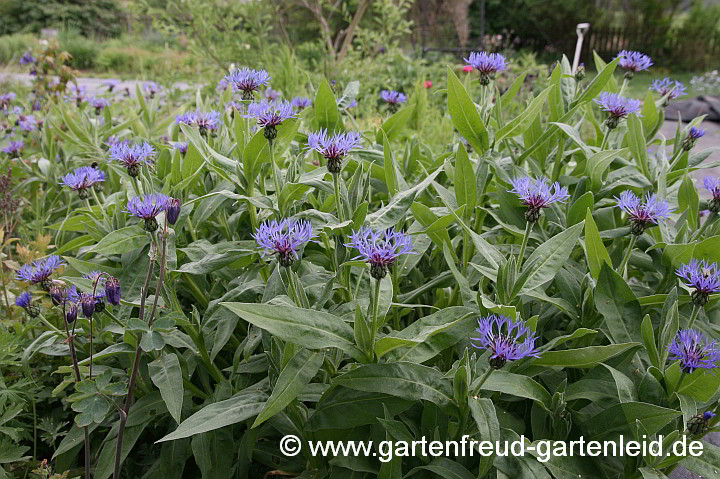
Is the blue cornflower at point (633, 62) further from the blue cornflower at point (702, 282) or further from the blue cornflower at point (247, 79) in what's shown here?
the blue cornflower at point (247, 79)

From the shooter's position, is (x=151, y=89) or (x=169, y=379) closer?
(x=169, y=379)

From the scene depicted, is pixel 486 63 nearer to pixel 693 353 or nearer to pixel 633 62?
pixel 633 62

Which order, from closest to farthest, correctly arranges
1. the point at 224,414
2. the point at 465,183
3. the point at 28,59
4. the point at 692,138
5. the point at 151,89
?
1. the point at 224,414
2. the point at 465,183
3. the point at 692,138
4. the point at 151,89
5. the point at 28,59

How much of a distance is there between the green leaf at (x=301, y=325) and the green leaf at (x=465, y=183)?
0.57 metres

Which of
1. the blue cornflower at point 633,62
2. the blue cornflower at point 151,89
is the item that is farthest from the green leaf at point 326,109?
the blue cornflower at point 151,89

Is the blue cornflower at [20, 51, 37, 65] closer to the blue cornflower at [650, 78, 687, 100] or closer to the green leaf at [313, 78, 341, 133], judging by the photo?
the green leaf at [313, 78, 341, 133]

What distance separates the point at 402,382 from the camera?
45.4 inches

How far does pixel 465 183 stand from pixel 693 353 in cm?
67

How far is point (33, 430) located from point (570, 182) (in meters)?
1.77

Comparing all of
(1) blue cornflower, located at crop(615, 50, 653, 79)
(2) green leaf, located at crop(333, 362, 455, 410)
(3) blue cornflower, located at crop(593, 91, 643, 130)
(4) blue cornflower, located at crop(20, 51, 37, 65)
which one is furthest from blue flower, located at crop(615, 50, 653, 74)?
(4) blue cornflower, located at crop(20, 51, 37, 65)

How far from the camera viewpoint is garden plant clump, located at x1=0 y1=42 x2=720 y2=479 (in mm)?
1147

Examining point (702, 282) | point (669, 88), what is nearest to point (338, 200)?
point (702, 282)

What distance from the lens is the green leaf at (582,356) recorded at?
116 centimetres

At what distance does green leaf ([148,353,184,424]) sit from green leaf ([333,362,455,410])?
0.36 meters
